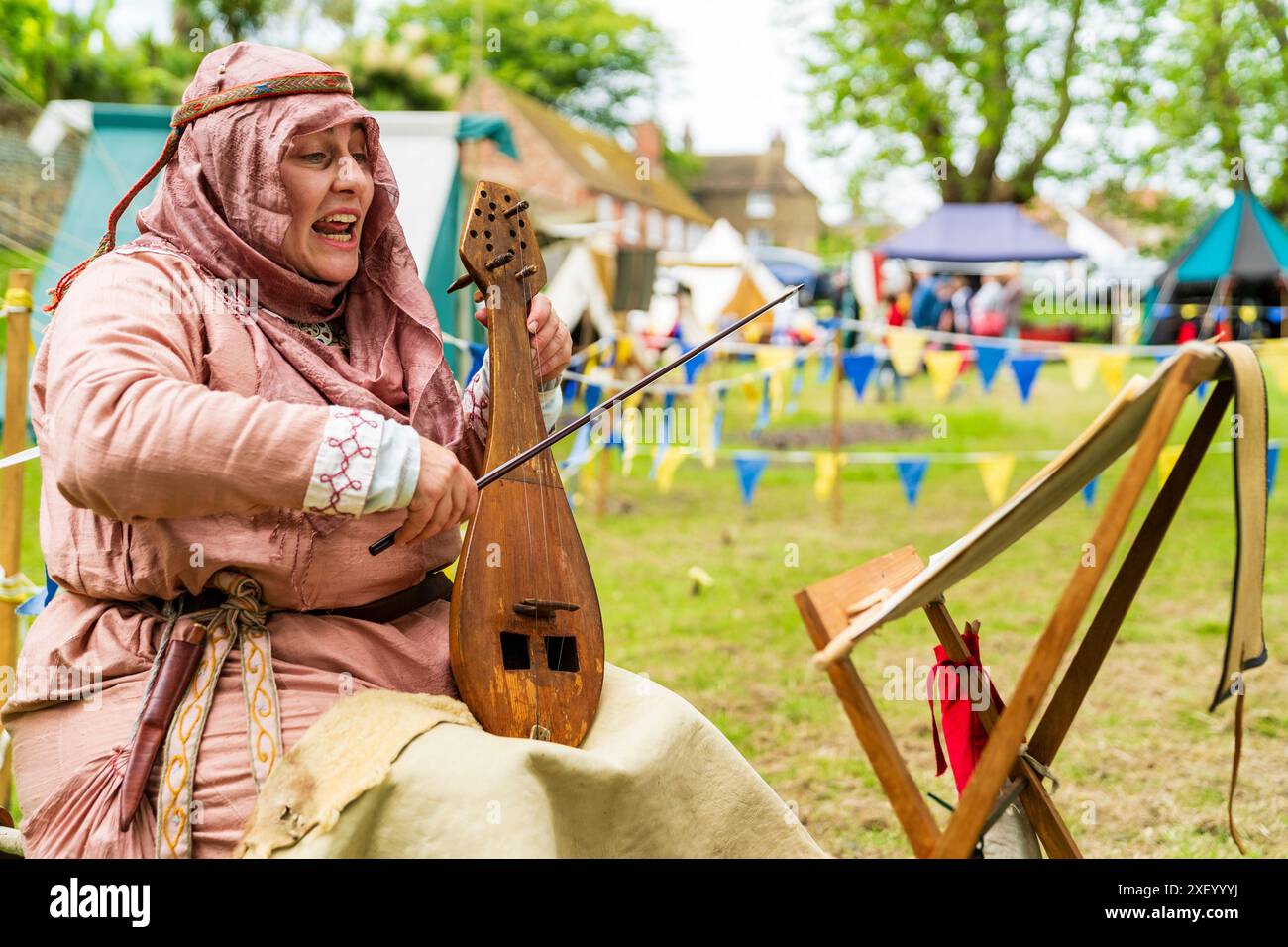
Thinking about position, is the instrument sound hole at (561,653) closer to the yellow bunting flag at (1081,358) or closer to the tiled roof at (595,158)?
the yellow bunting flag at (1081,358)

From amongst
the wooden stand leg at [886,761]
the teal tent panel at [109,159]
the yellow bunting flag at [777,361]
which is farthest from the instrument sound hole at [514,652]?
the yellow bunting flag at [777,361]

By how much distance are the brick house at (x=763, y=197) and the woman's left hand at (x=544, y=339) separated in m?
70.8

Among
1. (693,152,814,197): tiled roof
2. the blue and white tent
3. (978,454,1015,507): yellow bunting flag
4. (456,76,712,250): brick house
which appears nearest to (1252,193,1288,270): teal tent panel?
(978,454,1015,507): yellow bunting flag

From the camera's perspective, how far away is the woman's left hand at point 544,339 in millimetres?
2304

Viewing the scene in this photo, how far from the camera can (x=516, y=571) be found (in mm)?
2059

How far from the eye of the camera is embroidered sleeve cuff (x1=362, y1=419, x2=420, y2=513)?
1.75 metres

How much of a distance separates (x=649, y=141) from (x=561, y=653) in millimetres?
55322

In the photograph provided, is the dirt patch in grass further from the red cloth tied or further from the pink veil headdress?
the pink veil headdress

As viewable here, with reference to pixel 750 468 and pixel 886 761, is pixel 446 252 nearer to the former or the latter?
pixel 750 468

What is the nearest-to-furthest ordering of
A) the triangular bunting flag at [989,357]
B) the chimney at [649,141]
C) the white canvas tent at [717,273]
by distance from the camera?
the triangular bunting flag at [989,357]
the white canvas tent at [717,273]
the chimney at [649,141]

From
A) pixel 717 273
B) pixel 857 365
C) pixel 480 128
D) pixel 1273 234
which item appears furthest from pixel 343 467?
pixel 717 273
